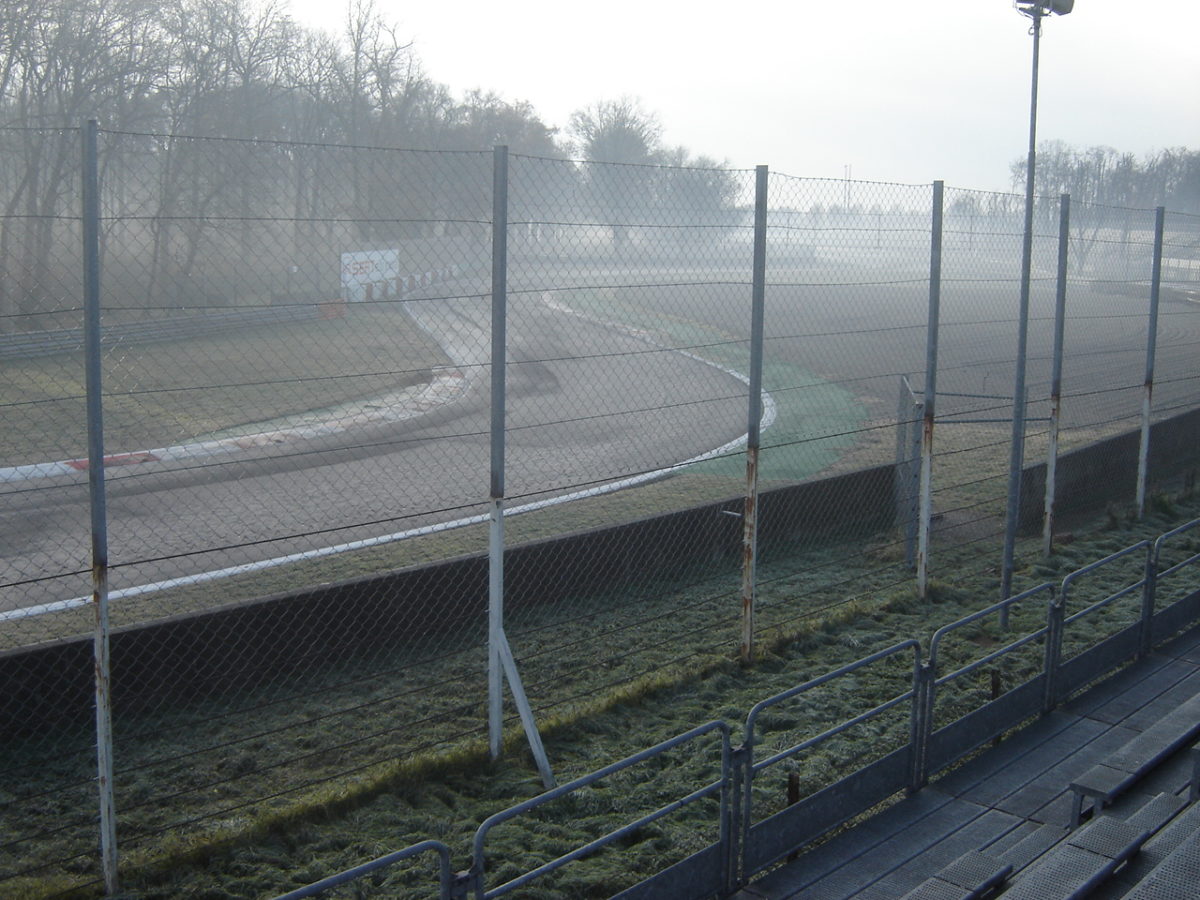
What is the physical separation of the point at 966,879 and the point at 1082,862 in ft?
1.27

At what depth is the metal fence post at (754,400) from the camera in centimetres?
622

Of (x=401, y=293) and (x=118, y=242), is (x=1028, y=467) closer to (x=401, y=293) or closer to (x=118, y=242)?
(x=401, y=293)

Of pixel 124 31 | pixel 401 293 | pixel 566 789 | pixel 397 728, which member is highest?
pixel 124 31

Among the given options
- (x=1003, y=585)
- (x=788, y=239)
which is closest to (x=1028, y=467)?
(x=1003, y=585)

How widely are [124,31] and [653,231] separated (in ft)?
50.8

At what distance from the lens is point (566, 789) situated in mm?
3609

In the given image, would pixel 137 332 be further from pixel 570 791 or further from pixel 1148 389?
pixel 1148 389

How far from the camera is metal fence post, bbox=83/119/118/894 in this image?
4.11 metres

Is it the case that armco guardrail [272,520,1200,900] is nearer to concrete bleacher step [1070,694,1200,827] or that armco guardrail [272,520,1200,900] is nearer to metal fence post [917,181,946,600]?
concrete bleacher step [1070,694,1200,827]

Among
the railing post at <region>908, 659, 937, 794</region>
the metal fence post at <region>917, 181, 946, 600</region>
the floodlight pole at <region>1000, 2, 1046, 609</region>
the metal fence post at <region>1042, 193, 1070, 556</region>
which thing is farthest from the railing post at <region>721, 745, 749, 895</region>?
the metal fence post at <region>1042, 193, 1070, 556</region>

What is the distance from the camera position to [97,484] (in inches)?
165

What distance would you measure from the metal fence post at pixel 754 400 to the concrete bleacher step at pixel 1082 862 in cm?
252

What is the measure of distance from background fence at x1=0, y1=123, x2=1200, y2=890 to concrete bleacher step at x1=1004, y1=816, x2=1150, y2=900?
2275 mm

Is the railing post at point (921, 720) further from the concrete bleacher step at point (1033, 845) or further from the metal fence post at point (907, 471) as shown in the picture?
the metal fence post at point (907, 471)
